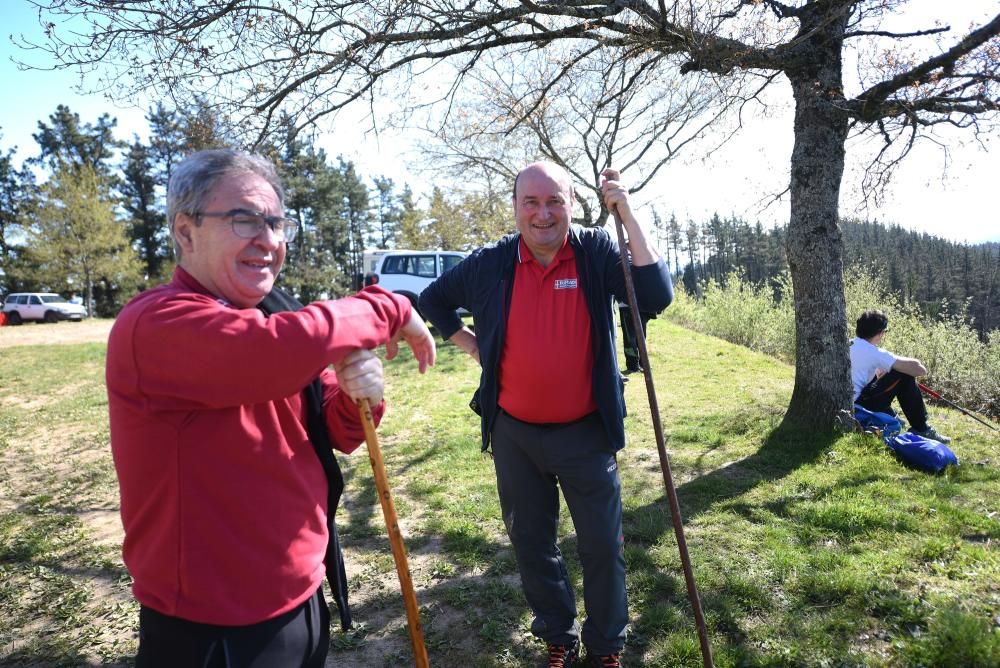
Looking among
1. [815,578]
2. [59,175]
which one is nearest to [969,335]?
[815,578]

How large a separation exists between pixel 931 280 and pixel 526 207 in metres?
75.3

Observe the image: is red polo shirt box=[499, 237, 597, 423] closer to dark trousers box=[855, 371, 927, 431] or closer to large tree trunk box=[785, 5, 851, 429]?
large tree trunk box=[785, 5, 851, 429]

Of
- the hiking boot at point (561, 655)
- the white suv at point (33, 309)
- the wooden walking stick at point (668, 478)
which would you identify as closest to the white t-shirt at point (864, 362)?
the wooden walking stick at point (668, 478)

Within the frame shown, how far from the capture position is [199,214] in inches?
51.5

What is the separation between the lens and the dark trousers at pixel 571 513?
243 centimetres

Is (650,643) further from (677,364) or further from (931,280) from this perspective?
(931,280)

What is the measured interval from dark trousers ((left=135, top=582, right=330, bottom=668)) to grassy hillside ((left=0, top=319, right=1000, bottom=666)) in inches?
67.1

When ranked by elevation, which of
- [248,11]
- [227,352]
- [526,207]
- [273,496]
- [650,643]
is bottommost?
[650,643]

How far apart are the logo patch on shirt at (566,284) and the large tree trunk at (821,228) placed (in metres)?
4.10

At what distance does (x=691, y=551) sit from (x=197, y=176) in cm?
350

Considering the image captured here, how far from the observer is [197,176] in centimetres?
130

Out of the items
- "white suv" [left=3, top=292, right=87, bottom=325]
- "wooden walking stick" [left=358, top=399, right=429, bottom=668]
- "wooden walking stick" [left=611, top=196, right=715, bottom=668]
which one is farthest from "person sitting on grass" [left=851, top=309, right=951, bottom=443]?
"white suv" [left=3, top=292, right=87, bottom=325]

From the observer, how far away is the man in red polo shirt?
7.96 feet

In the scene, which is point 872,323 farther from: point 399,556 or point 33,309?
point 33,309
